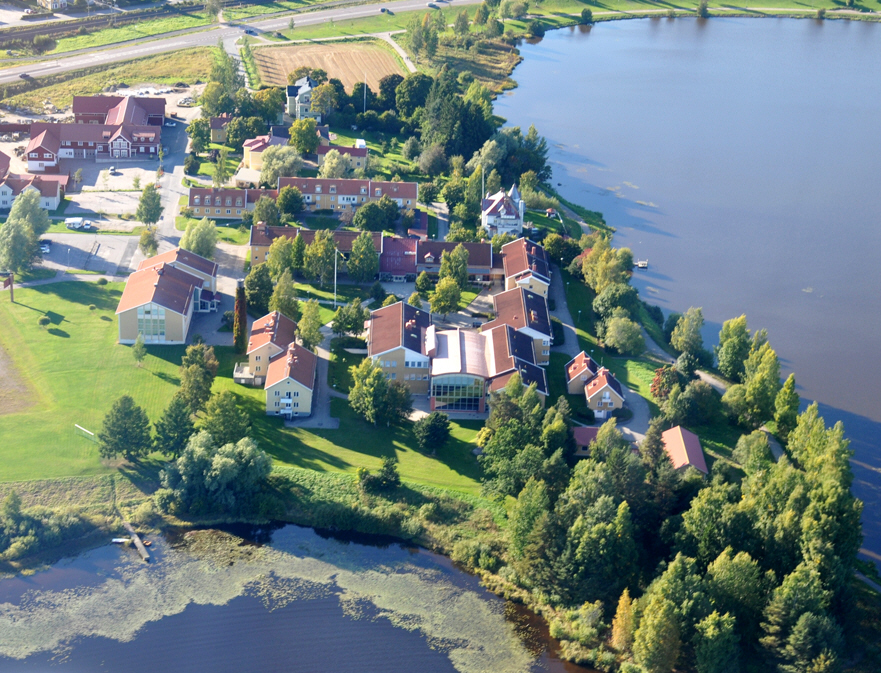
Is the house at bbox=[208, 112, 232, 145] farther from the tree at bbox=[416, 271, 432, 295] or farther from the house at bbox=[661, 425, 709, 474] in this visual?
the house at bbox=[661, 425, 709, 474]

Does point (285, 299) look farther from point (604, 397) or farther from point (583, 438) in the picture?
point (583, 438)

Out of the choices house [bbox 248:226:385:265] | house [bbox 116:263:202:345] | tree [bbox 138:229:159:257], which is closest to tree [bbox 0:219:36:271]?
tree [bbox 138:229:159:257]

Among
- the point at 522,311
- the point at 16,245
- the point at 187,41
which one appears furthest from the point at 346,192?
the point at 187,41

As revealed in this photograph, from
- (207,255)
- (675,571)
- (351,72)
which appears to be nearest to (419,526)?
(675,571)

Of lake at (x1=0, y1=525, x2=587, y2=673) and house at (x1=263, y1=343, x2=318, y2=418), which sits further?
house at (x1=263, y1=343, x2=318, y2=418)

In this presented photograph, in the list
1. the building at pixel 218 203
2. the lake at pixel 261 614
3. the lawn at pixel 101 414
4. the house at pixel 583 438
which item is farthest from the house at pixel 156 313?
the house at pixel 583 438

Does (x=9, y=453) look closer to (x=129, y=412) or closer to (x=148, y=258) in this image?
(x=129, y=412)
